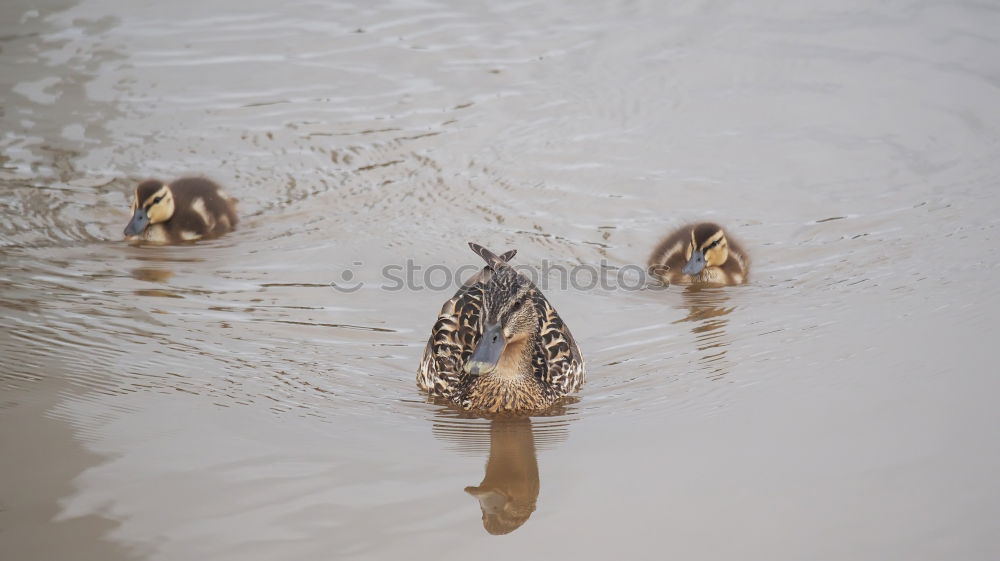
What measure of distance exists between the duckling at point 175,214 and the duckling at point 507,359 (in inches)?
79.4

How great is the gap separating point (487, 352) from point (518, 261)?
1902mm

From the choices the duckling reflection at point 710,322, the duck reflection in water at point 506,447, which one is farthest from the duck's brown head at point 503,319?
the duckling reflection at point 710,322

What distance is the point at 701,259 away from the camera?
17.8 feet

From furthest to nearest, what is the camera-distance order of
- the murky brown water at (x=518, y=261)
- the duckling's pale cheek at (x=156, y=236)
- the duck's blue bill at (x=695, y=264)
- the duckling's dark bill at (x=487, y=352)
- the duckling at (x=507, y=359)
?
the duckling's pale cheek at (x=156, y=236)
the duck's blue bill at (x=695, y=264)
the duckling at (x=507, y=359)
the duckling's dark bill at (x=487, y=352)
the murky brown water at (x=518, y=261)

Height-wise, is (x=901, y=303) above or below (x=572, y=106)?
below

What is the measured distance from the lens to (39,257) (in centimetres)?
535

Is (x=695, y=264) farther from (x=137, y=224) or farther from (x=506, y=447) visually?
(x=137, y=224)

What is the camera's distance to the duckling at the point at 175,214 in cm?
580

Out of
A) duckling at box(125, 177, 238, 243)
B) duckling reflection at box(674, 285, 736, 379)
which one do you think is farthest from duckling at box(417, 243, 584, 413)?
duckling at box(125, 177, 238, 243)

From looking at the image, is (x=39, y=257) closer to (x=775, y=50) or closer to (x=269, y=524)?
(x=269, y=524)

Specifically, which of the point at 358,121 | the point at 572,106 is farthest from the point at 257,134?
the point at 572,106

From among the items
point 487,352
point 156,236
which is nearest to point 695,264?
point 487,352

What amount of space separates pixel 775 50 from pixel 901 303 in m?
3.41

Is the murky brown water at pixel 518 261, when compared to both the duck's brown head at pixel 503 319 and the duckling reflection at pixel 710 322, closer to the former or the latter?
the duckling reflection at pixel 710 322
